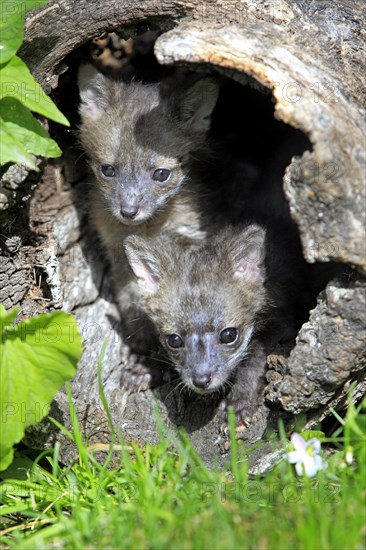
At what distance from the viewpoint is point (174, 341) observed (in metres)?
4.16

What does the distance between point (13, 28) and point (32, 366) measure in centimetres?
154

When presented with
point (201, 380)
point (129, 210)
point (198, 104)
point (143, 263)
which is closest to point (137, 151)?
point (129, 210)

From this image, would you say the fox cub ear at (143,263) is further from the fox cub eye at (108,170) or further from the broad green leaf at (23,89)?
the broad green leaf at (23,89)

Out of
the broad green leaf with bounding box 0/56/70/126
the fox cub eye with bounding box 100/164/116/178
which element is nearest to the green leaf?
the broad green leaf with bounding box 0/56/70/126

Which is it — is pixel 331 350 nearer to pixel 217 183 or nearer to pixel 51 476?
pixel 51 476

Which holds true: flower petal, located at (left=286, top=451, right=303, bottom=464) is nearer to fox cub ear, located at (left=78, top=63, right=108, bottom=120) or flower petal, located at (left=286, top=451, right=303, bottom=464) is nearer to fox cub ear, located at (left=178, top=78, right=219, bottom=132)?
fox cub ear, located at (left=178, top=78, right=219, bottom=132)

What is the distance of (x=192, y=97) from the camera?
4.63m

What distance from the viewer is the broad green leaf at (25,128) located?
11.2 feet

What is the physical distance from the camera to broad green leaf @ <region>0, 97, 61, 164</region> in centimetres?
340

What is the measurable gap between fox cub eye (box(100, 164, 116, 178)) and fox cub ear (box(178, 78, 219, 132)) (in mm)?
553

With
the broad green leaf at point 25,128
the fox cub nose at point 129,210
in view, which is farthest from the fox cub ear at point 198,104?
the broad green leaf at point 25,128

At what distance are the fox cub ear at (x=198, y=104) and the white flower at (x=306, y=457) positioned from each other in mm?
2287

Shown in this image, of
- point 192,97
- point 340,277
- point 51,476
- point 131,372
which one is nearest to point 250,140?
point 192,97

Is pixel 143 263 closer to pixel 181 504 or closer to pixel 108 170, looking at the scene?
pixel 108 170
